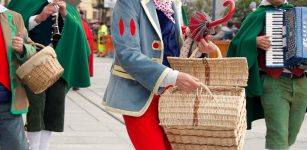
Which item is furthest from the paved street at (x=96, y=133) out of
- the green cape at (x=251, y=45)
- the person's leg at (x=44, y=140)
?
the green cape at (x=251, y=45)

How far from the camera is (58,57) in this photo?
5691 mm

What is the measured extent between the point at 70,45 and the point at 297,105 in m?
1.94

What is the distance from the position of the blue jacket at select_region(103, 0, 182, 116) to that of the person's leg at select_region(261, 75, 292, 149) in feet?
6.17

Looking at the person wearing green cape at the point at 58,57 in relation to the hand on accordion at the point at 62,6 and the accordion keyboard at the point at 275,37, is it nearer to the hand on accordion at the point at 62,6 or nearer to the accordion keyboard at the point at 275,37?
the hand on accordion at the point at 62,6

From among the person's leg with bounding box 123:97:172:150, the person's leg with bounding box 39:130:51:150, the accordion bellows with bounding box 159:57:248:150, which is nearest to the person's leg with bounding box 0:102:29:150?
the person's leg with bounding box 123:97:172:150

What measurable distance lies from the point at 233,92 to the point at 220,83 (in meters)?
0.10

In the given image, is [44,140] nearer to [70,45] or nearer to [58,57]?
[58,57]

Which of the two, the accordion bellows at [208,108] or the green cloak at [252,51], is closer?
the accordion bellows at [208,108]

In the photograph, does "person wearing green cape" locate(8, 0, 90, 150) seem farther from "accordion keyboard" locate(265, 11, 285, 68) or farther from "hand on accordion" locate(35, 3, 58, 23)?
"accordion keyboard" locate(265, 11, 285, 68)

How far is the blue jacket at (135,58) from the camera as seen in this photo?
336 centimetres

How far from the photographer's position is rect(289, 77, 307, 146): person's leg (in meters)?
5.21

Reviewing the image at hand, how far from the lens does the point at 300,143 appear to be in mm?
7719

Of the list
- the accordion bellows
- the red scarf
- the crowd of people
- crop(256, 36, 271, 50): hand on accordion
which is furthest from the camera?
crop(256, 36, 271, 50): hand on accordion

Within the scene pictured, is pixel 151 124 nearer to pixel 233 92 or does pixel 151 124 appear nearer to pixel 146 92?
pixel 146 92
